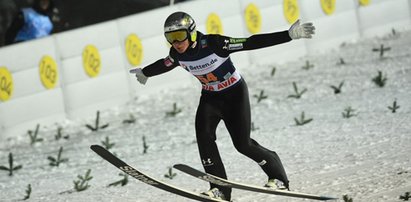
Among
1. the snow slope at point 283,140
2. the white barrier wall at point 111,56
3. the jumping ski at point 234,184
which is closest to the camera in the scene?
the jumping ski at point 234,184

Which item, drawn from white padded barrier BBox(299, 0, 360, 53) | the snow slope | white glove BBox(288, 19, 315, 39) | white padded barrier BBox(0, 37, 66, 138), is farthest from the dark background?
white glove BBox(288, 19, 315, 39)

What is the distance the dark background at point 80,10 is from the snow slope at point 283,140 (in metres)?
1.41

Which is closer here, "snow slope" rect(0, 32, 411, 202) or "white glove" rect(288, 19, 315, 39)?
"white glove" rect(288, 19, 315, 39)

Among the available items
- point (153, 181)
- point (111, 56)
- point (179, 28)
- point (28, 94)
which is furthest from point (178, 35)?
point (111, 56)

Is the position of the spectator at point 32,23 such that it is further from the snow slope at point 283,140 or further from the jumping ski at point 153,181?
the jumping ski at point 153,181

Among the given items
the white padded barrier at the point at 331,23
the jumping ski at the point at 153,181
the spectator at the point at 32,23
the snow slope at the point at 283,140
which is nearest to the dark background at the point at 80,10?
the spectator at the point at 32,23

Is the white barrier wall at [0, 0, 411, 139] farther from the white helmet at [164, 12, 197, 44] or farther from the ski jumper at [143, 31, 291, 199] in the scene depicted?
the white helmet at [164, 12, 197, 44]

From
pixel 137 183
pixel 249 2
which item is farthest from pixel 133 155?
pixel 249 2

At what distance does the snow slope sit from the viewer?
30.0 ft

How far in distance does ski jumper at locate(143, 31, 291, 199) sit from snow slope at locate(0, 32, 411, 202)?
2.04 feet

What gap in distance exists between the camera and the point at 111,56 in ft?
47.3

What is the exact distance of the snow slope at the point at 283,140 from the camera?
915cm

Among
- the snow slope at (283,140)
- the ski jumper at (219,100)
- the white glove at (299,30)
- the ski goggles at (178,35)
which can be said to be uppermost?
the ski goggles at (178,35)

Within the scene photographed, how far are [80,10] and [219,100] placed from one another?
21.3 feet
